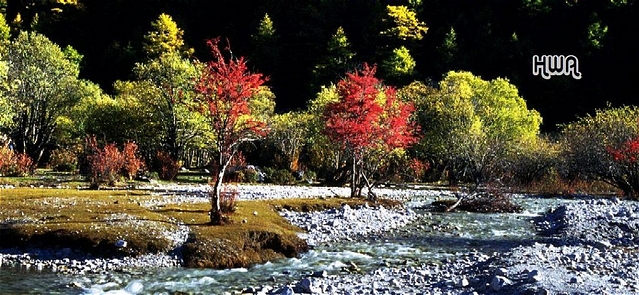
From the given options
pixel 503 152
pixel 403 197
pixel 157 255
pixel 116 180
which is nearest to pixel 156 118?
pixel 116 180

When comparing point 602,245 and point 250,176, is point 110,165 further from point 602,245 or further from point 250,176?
point 602,245

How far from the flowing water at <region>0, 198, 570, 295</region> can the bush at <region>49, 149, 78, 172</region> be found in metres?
33.2

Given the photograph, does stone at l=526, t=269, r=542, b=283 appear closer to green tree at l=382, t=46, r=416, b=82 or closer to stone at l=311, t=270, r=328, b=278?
stone at l=311, t=270, r=328, b=278

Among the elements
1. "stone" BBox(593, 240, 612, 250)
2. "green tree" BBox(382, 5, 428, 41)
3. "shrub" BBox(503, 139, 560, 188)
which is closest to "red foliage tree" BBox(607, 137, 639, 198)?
"shrub" BBox(503, 139, 560, 188)

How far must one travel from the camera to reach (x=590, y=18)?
278 feet

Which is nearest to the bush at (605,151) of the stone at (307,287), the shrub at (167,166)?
the shrub at (167,166)

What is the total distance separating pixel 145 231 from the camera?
17812mm

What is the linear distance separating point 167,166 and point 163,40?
57.8m

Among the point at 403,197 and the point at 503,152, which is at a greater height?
the point at 503,152

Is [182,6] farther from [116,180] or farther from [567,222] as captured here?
[567,222]

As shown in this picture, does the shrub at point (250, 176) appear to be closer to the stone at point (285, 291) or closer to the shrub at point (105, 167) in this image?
the shrub at point (105, 167)

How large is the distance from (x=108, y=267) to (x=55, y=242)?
113 inches

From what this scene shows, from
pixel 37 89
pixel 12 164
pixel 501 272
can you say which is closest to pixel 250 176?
pixel 12 164

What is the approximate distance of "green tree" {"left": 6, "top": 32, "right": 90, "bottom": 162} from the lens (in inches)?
1962
